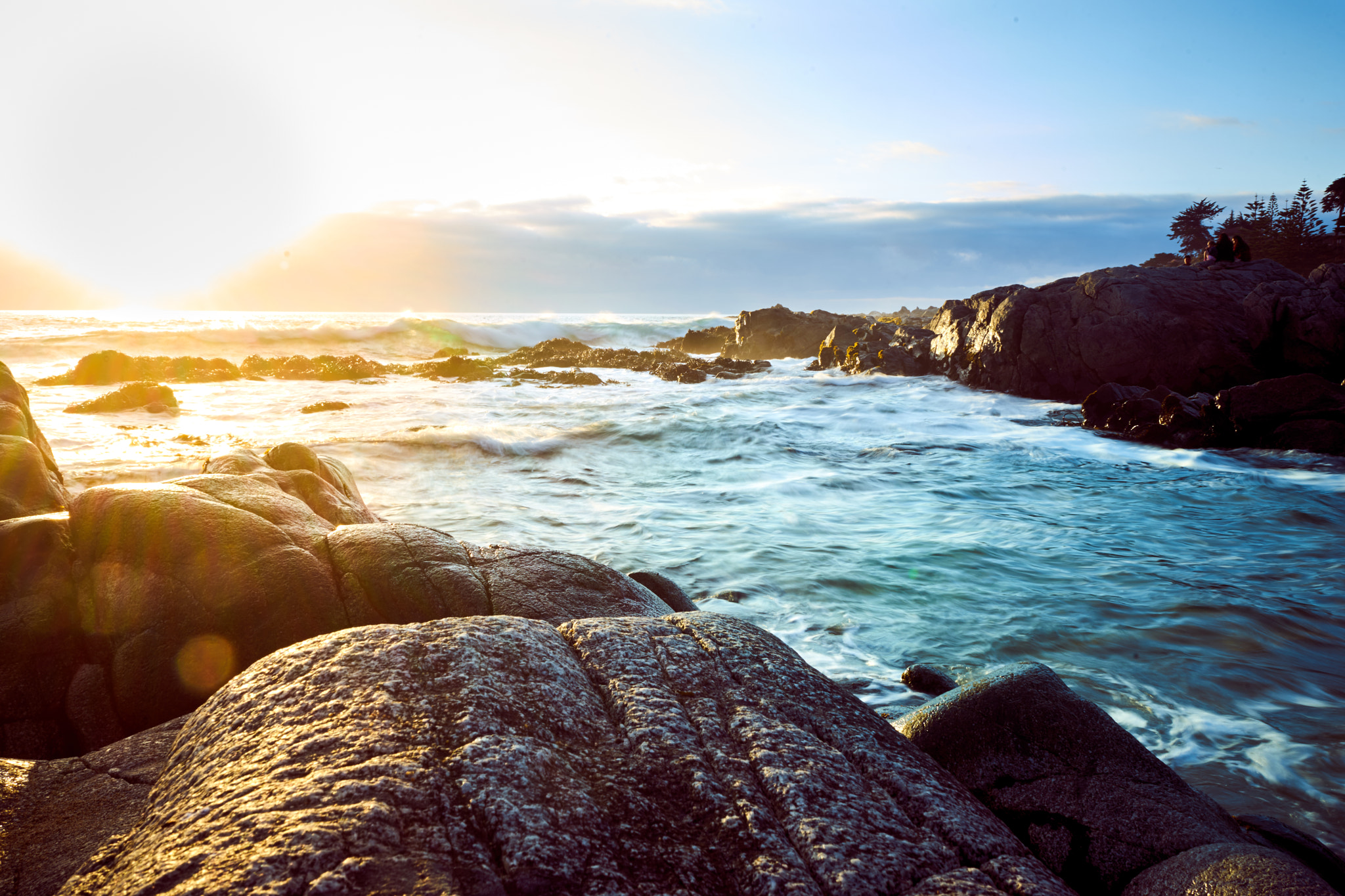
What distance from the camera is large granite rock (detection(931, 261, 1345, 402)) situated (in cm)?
1642

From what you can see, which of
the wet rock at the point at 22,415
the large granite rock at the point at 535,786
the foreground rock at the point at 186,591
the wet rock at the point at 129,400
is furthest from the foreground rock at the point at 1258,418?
the wet rock at the point at 129,400

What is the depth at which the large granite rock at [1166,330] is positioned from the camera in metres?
16.4

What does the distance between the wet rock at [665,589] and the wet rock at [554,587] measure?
87 cm

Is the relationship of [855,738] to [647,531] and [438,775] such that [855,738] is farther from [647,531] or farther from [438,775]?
[647,531]

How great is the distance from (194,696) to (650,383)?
948 inches

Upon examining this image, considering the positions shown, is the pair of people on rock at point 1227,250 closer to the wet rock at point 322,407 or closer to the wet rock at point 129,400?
the wet rock at point 322,407

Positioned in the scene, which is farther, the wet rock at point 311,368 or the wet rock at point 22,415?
the wet rock at point 311,368

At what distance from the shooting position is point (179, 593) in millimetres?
4020

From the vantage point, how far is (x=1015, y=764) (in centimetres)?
327

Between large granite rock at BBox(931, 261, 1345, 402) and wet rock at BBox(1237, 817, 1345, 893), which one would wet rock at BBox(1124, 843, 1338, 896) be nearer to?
wet rock at BBox(1237, 817, 1345, 893)

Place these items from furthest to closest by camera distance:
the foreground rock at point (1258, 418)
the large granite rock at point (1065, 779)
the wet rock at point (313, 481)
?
the foreground rock at point (1258, 418) → the wet rock at point (313, 481) → the large granite rock at point (1065, 779)

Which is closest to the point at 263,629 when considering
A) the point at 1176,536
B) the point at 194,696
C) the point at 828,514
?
the point at 194,696

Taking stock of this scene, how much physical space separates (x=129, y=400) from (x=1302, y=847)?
69.6 feet

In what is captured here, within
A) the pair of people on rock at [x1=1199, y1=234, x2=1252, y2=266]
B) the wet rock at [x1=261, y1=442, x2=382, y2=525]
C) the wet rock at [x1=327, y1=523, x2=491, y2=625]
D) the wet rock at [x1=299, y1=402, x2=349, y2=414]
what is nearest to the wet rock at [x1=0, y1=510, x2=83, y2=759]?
the wet rock at [x1=327, y1=523, x2=491, y2=625]
